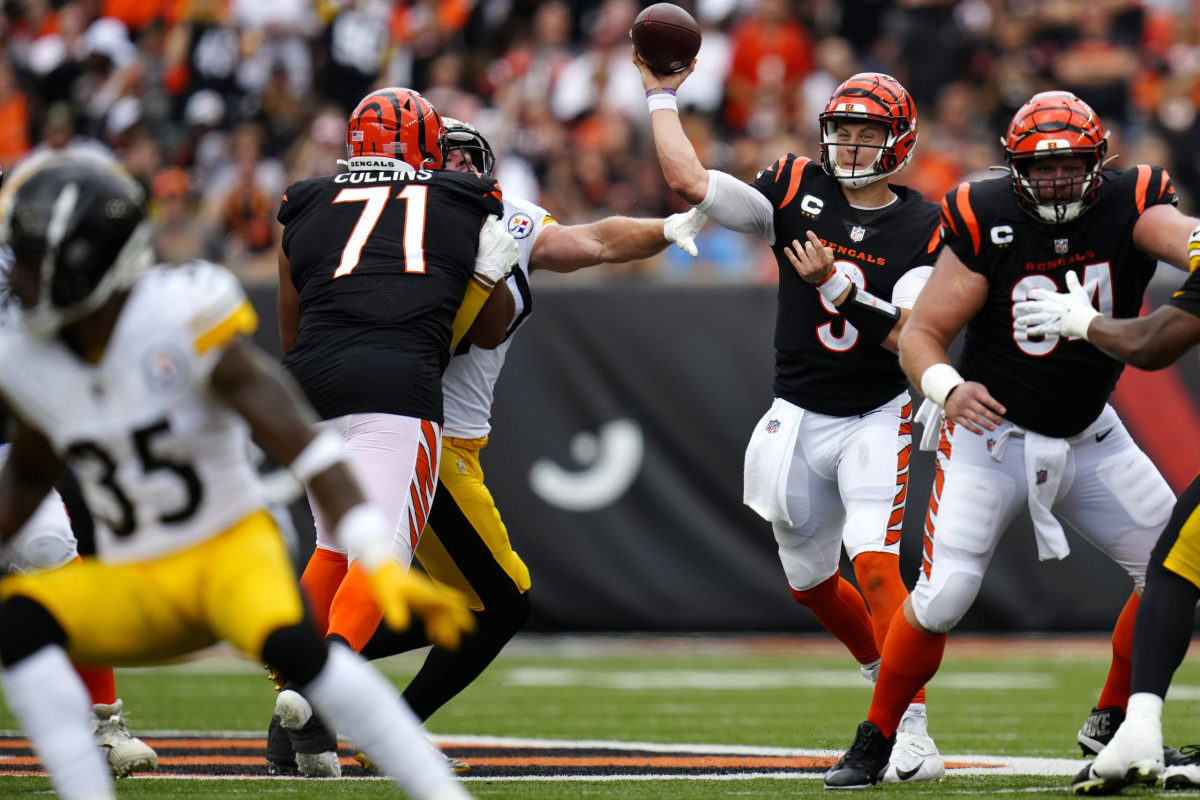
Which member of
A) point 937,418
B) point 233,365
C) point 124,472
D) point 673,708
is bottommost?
point 673,708

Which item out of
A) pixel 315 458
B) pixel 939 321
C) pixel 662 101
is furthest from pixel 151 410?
pixel 662 101

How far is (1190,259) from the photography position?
4031mm

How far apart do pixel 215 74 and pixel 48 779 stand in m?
8.44

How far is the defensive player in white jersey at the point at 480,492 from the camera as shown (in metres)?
4.93

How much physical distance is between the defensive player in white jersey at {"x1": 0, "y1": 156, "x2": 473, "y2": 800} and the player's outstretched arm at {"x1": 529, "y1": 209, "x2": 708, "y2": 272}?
201 cm

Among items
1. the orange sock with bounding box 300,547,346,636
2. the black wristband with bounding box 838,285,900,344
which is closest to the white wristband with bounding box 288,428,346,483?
the orange sock with bounding box 300,547,346,636

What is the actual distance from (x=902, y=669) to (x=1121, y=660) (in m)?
0.71

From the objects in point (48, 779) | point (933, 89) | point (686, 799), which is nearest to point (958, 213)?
point (686, 799)

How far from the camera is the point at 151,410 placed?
3104mm

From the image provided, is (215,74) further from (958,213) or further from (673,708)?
(958,213)

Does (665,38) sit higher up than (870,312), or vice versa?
(665,38)

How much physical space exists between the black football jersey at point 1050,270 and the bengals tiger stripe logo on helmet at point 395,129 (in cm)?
151

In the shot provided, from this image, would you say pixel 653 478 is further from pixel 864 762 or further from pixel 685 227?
pixel 864 762

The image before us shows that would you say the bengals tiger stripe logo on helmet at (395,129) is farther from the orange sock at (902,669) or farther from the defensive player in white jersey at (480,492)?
the orange sock at (902,669)
